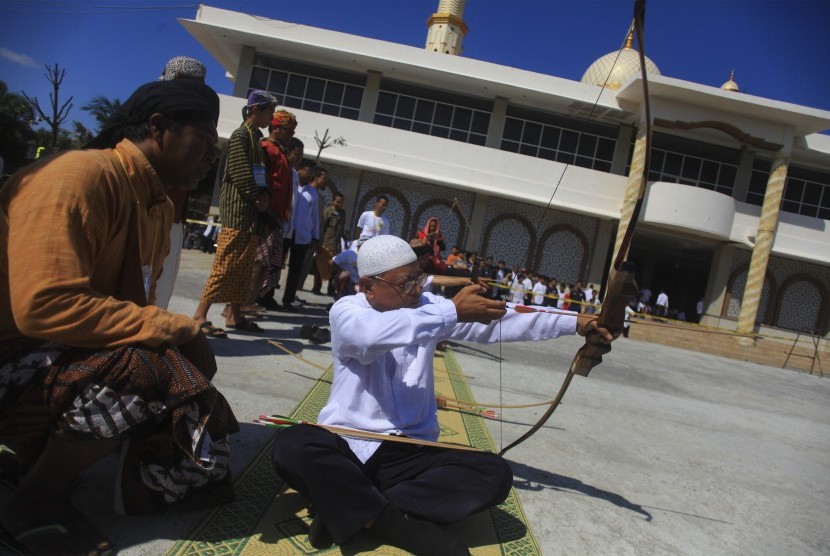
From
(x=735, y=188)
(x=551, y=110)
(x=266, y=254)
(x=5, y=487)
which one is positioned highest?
(x=551, y=110)

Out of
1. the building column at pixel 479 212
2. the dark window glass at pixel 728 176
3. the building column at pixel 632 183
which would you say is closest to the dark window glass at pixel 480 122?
the building column at pixel 479 212

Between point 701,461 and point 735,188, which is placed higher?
point 735,188

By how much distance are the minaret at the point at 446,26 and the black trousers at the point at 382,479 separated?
1265 inches

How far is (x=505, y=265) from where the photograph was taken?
18.8 metres

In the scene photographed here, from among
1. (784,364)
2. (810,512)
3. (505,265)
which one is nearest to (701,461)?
(810,512)

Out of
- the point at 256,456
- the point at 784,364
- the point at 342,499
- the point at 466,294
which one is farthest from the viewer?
the point at 784,364

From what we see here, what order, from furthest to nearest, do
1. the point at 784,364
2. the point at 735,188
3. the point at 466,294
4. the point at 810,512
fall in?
the point at 735,188 → the point at 784,364 → the point at 810,512 → the point at 466,294

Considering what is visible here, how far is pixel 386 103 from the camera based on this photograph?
19.1 metres

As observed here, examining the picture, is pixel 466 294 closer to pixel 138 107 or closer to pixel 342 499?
pixel 342 499

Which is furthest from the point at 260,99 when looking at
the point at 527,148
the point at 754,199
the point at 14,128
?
the point at 14,128

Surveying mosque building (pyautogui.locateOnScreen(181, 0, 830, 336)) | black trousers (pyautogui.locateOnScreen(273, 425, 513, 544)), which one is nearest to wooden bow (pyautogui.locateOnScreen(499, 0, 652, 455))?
black trousers (pyautogui.locateOnScreen(273, 425, 513, 544))

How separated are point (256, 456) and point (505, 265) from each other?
55.8 feet

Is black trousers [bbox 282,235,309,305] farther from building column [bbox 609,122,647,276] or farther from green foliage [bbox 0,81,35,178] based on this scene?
green foliage [bbox 0,81,35,178]

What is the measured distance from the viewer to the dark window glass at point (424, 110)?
19.1m
